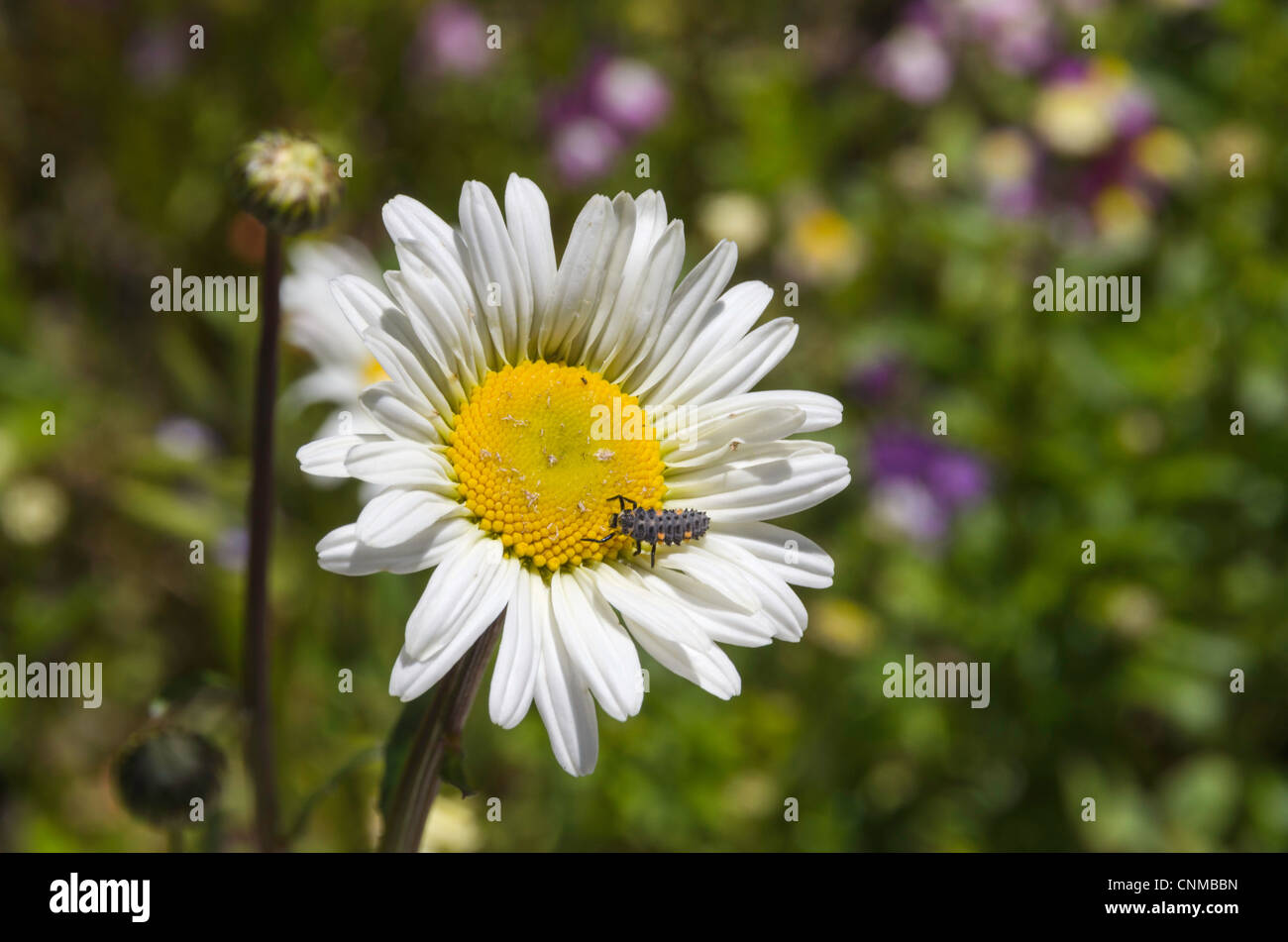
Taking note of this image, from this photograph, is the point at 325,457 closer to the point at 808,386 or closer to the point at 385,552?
the point at 385,552

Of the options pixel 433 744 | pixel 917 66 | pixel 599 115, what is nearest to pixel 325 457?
pixel 433 744

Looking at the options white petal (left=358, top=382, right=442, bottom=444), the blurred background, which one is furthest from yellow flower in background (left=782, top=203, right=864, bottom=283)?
white petal (left=358, top=382, right=442, bottom=444)

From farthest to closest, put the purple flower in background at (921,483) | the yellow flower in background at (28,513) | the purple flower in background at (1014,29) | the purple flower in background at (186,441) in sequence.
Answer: the purple flower in background at (1014,29), the purple flower in background at (921,483), the yellow flower in background at (28,513), the purple flower in background at (186,441)

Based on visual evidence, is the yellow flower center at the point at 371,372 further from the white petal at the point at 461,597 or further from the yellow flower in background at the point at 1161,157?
the yellow flower in background at the point at 1161,157

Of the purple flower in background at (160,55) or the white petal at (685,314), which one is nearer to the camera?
the white petal at (685,314)

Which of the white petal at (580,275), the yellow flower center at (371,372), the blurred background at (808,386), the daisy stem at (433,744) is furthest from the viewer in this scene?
the blurred background at (808,386)

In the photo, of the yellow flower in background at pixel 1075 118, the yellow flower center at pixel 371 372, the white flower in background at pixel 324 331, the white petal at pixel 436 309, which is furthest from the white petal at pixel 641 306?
the yellow flower in background at pixel 1075 118
